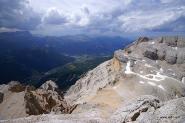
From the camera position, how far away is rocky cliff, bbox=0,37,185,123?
42.4 m

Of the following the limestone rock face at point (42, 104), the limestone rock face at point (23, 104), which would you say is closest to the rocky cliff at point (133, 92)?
the limestone rock face at point (42, 104)

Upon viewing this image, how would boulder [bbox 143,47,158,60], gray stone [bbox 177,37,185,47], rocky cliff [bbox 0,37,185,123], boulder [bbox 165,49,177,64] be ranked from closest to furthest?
rocky cliff [bbox 0,37,185,123], boulder [bbox 143,47,158,60], boulder [bbox 165,49,177,64], gray stone [bbox 177,37,185,47]

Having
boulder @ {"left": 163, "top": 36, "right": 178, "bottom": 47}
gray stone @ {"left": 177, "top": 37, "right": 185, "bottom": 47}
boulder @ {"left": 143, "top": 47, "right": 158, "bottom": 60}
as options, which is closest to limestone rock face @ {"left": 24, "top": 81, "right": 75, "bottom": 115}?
boulder @ {"left": 143, "top": 47, "right": 158, "bottom": 60}

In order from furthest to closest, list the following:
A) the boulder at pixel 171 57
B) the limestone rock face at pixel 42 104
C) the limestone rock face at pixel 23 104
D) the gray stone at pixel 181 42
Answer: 1. the gray stone at pixel 181 42
2. the boulder at pixel 171 57
3. the limestone rock face at pixel 42 104
4. the limestone rock face at pixel 23 104

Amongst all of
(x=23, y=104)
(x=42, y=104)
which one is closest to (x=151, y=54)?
(x=42, y=104)

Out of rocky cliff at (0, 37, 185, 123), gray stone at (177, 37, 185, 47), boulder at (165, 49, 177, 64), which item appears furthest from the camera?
gray stone at (177, 37, 185, 47)

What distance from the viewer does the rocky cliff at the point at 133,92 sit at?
139ft

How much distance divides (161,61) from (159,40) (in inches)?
722

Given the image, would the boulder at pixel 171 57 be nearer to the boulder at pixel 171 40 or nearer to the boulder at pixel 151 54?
the boulder at pixel 151 54

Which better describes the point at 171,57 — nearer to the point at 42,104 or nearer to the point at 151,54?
the point at 151,54

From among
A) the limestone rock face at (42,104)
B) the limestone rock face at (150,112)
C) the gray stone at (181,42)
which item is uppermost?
the limestone rock face at (150,112)

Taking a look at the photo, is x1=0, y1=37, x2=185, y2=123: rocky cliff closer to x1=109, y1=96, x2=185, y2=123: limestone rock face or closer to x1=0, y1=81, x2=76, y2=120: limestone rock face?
x1=109, y1=96, x2=185, y2=123: limestone rock face

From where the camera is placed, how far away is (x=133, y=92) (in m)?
83.9

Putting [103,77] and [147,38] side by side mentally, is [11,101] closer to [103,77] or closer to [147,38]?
[103,77]
